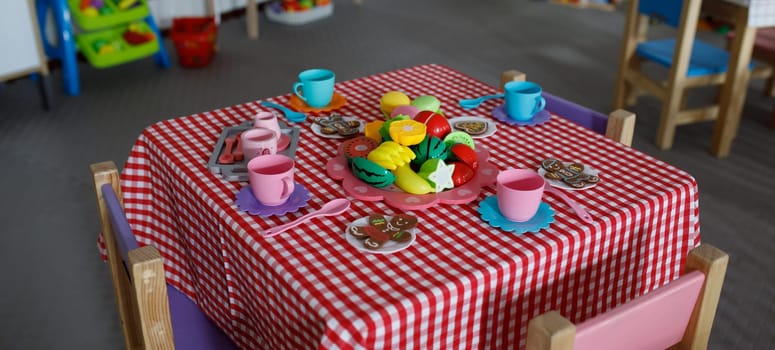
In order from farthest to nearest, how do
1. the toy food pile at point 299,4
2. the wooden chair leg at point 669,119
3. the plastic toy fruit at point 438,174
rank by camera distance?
the toy food pile at point 299,4, the wooden chair leg at point 669,119, the plastic toy fruit at point 438,174

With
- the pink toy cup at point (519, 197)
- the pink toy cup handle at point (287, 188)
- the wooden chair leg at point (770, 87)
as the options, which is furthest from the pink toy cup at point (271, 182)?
the wooden chair leg at point (770, 87)

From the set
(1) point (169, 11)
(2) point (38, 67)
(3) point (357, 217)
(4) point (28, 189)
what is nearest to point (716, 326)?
(3) point (357, 217)

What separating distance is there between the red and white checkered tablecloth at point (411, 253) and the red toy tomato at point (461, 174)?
0.04m

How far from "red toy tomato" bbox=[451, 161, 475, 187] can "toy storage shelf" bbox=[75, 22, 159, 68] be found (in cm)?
260

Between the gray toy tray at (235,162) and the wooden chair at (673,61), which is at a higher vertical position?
the gray toy tray at (235,162)

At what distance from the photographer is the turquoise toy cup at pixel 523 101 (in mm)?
1489

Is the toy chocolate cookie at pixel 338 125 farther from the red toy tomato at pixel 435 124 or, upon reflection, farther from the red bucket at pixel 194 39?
the red bucket at pixel 194 39

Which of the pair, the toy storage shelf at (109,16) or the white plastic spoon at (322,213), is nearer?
the white plastic spoon at (322,213)

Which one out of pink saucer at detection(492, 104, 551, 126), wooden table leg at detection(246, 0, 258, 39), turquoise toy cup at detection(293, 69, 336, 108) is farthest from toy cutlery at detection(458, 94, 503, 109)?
Answer: wooden table leg at detection(246, 0, 258, 39)

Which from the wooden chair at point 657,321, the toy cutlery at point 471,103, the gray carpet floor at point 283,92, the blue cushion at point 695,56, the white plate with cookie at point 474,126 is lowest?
the gray carpet floor at point 283,92

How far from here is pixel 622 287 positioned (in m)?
1.25

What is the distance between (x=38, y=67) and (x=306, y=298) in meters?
2.64

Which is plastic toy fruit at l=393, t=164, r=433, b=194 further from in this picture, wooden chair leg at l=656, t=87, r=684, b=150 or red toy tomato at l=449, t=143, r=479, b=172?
wooden chair leg at l=656, t=87, r=684, b=150

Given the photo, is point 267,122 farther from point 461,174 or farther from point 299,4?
point 299,4
